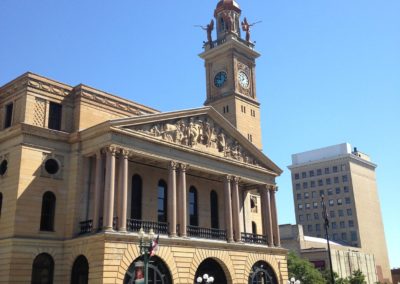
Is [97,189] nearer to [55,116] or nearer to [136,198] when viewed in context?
[136,198]

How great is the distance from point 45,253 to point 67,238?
5.94 ft

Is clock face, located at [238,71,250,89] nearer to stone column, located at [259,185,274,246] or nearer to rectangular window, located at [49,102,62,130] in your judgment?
stone column, located at [259,185,274,246]

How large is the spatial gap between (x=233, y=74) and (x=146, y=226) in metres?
31.0

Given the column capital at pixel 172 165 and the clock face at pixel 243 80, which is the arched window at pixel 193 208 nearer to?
the column capital at pixel 172 165

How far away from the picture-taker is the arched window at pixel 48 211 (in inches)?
1364

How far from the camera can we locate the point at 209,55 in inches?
2586

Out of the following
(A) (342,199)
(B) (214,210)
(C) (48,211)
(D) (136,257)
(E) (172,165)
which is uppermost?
(A) (342,199)

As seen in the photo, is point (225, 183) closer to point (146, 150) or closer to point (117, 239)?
point (146, 150)

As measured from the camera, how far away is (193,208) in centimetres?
4350

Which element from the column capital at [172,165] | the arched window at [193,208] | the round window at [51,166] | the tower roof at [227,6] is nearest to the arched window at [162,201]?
the arched window at [193,208]

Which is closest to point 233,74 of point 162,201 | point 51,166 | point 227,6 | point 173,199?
point 227,6

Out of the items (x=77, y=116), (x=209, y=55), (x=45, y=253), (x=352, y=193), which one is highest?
(x=209, y=55)

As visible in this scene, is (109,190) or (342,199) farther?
(342,199)

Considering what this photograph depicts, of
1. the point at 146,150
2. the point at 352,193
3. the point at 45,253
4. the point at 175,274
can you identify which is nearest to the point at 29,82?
the point at 146,150
